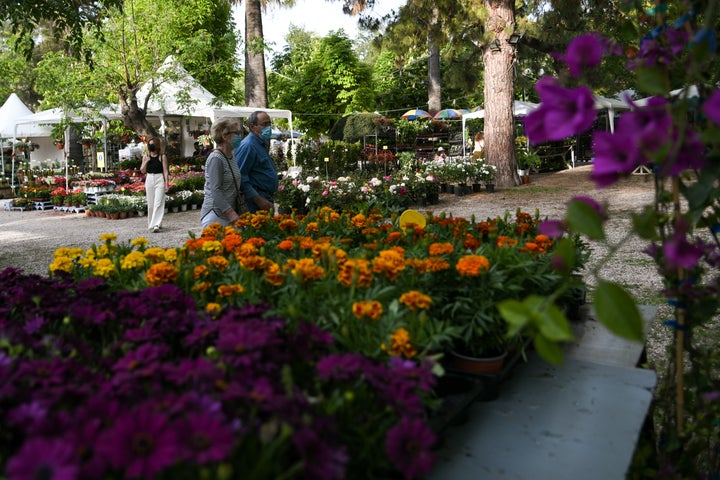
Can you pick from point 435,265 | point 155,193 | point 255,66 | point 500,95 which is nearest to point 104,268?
point 435,265

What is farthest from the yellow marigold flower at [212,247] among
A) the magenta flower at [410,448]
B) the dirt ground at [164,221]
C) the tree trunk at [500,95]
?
the tree trunk at [500,95]

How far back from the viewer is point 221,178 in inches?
187

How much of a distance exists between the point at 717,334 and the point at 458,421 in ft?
9.43

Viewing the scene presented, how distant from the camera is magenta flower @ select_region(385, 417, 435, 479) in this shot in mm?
1197

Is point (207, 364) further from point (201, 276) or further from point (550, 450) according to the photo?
point (201, 276)

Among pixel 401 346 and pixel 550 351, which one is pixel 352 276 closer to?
pixel 401 346

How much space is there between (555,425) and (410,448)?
86cm

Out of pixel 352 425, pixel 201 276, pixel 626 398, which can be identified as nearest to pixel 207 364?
pixel 352 425

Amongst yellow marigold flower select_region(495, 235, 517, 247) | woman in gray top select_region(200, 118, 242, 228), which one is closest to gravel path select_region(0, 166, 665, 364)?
yellow marigold flower select_region(495, 235, 517, 247)

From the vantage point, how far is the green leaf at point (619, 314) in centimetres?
95

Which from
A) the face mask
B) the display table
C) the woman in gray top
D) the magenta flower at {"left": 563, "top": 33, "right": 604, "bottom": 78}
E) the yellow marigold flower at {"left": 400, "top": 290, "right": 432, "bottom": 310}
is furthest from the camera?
the face mask

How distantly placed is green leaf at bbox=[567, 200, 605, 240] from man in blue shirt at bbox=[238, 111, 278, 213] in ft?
13.8

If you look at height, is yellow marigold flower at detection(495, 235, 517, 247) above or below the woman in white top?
below

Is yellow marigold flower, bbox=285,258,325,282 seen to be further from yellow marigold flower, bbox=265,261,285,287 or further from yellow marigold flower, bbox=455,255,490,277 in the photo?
yellow marigold flower, bbox=455,255,490,277
